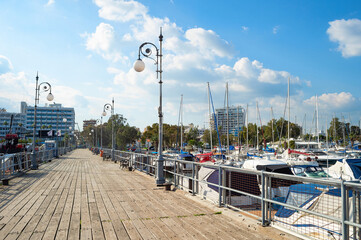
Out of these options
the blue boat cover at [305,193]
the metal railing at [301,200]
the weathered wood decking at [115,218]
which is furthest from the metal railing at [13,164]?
the blue boat cover at [305,193]

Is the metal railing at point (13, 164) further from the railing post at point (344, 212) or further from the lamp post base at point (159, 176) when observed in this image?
the railing post at point (344, 212)

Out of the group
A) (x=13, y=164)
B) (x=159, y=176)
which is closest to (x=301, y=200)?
(x=159, y=176)

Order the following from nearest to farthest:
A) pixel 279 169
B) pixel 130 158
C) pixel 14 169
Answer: pixel 14 169 < pixel 279 169 < pixel 130 158

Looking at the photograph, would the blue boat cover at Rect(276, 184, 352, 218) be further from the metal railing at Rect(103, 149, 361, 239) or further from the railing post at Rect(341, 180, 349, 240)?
the railing post at Rect(341, 180, 349, 240)

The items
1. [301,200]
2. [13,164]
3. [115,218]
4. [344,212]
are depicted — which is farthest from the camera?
[13,164]

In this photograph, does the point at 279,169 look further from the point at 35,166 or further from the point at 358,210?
the point at 35,166

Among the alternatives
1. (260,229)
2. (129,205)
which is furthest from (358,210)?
(129,205)

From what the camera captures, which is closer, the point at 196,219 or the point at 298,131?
the point at 196,219

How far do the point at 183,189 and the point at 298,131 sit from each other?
110 metres

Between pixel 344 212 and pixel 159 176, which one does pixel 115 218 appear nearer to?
pixel 344 212

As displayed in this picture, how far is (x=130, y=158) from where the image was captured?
66.3 feet

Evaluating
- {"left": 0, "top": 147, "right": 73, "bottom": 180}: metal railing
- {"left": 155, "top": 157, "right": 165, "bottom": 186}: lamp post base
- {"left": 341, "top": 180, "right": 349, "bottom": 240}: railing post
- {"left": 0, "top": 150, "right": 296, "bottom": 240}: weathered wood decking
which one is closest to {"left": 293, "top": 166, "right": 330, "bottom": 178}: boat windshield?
{"left": 155, "top": 157, "right": 165, "bottom": 186}: lamp post base

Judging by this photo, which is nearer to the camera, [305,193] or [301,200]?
[305,193]

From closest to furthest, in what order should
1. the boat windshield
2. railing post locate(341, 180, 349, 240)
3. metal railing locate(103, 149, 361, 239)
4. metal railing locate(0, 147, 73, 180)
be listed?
railing post locate(341, 180, 349, 240)
metal railing locate(103, 149, 361, 239)
metal railing locate(0, 147, 73, 180)
the boat windshield
